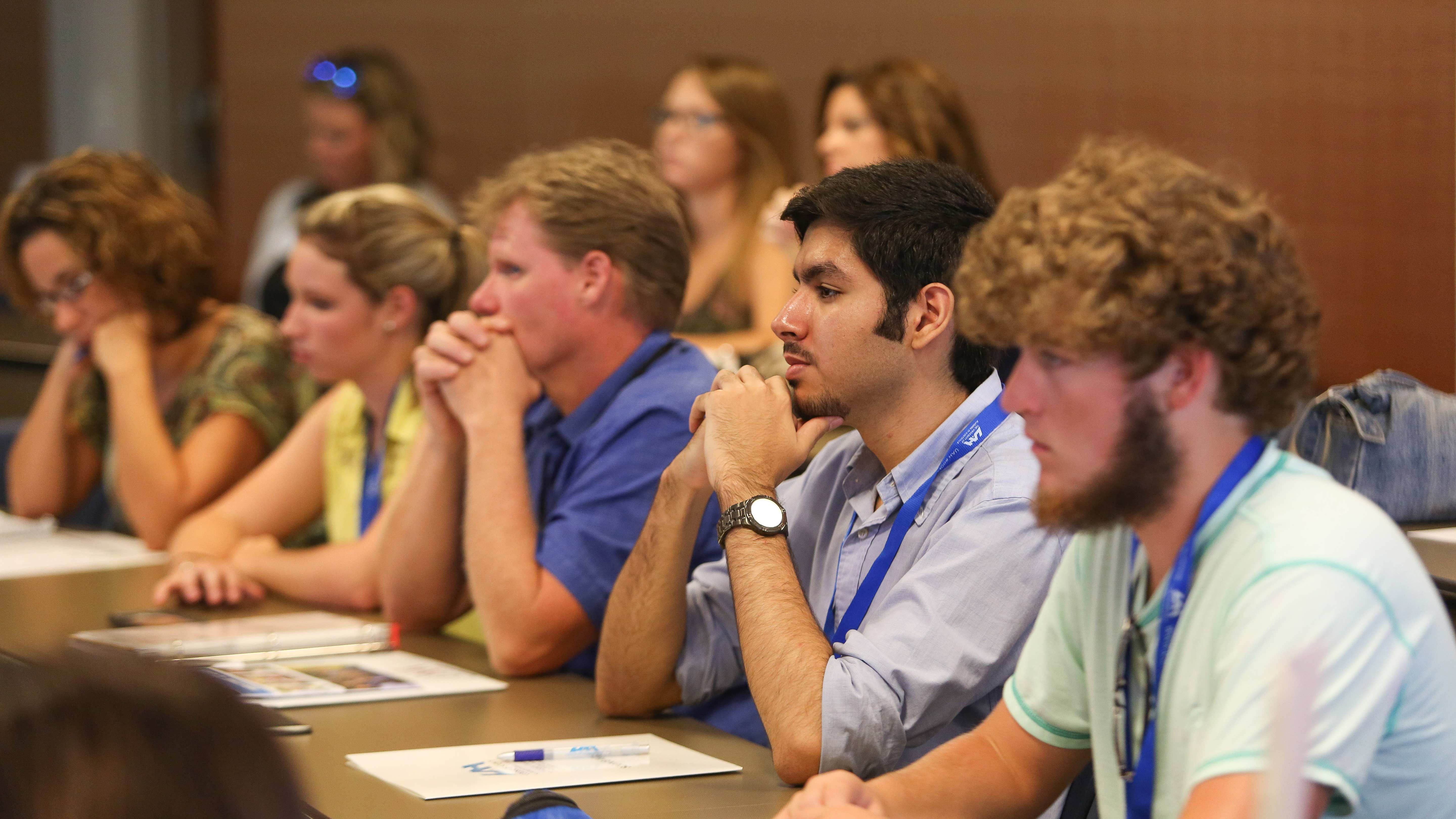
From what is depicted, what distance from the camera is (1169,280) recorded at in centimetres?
118

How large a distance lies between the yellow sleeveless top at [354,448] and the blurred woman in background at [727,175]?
1.16 m

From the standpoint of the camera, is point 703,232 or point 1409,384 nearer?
point 1409,384

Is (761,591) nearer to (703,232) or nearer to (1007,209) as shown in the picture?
(1007,209)

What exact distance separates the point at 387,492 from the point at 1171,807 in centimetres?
190

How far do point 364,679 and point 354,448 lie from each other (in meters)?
0.96

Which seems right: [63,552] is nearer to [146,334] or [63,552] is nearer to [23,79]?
[146,334]

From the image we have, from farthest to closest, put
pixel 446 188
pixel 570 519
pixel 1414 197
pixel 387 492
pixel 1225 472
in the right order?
pixel 446 188
pixel 1414 197
pixel 387 492
pixel 570 519
pixel 1225 472

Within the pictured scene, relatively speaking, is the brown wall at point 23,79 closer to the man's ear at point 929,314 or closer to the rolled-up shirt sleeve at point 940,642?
the man's ear at point 929,314

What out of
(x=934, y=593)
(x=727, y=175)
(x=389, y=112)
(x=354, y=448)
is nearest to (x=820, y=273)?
(x=934, y=593)

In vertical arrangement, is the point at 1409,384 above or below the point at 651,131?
below

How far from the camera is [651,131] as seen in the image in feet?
16.9

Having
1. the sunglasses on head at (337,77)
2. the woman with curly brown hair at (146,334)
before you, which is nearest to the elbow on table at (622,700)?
the woman with curly brown hair at (146,334)

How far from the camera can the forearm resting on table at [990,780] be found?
1.42 meters

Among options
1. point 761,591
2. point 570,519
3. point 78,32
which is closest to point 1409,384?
point 761,591
